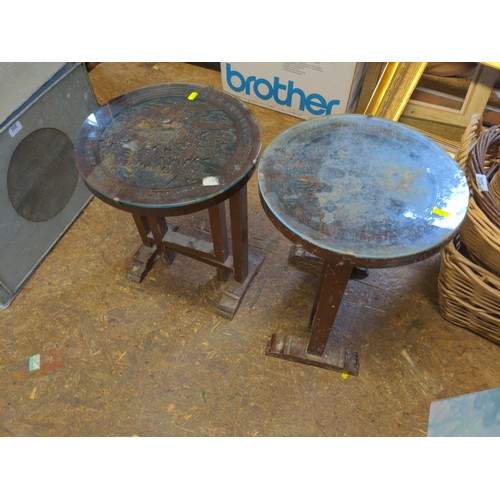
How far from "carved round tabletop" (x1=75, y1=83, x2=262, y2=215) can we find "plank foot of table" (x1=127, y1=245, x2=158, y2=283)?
2.47 feet

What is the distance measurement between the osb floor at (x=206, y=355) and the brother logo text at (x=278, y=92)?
1143mm

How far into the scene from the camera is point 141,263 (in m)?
2.23

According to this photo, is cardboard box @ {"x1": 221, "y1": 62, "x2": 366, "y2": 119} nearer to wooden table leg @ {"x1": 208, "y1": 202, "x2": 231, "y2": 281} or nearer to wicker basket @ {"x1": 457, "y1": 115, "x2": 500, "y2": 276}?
wicker basket @ {"x1": 457, "y1": 115, "x2": 500, "y2": 276}

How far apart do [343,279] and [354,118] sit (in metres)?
0.67

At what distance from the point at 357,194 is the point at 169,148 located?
0.76 m

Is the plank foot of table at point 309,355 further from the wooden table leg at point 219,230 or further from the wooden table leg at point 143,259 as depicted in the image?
the wooden table leg at point 143,259

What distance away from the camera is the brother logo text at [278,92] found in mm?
2879

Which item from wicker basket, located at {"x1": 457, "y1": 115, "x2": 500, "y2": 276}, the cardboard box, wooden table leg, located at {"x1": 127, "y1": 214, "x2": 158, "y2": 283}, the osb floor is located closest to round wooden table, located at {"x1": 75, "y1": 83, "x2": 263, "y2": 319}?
wooden table leg, located at {"x1": 127, "y1": 214, "x2": 158, "y2": 283}

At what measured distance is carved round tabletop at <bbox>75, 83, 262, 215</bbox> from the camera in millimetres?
1474

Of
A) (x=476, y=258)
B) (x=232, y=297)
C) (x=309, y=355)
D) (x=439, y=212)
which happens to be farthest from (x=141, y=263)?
(x=476, y=258)

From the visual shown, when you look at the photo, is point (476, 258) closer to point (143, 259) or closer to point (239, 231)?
point (239, 231)

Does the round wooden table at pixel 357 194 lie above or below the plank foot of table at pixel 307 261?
above

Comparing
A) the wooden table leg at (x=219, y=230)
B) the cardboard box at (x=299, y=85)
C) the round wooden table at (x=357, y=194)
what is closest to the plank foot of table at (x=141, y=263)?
the wooden table leg at (x=219, y=230)

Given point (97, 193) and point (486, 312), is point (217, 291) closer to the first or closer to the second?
point (97, 193)
